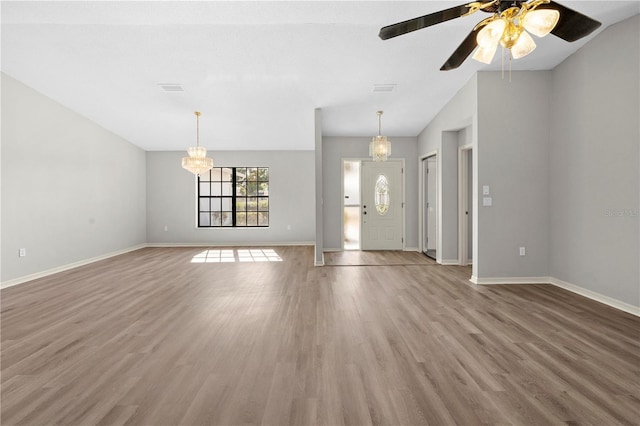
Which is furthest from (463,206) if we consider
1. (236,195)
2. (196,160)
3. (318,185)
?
(236,195)

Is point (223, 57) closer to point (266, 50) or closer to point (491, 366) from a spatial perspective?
point (266, 50)

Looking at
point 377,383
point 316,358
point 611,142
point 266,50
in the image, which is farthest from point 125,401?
point 611,142

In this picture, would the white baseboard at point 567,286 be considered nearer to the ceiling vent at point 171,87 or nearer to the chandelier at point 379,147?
the chandelier at point 379,147

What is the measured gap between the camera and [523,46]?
2.08m

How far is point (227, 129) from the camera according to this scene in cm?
718

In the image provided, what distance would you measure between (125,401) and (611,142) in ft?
17.3

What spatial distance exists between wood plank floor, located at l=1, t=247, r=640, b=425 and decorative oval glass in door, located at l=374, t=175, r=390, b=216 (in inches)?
138

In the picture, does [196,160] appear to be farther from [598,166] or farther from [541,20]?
[598,166]

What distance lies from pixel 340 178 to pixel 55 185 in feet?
18.3

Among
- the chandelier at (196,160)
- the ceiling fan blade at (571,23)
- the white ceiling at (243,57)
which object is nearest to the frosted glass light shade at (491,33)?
the ceiling fan blade at (571,23)

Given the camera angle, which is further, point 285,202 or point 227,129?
point 285,202

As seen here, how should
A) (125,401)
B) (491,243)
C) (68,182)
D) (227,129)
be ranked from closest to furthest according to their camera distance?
(125,401) → (491,243) → (68,182) → (227,129)

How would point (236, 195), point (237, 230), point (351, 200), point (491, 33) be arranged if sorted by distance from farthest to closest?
point (236, 195)
point (237, 230)
point (351, 200)
point (491, 33)

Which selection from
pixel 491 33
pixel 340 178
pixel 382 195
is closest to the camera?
pixel 491 33
